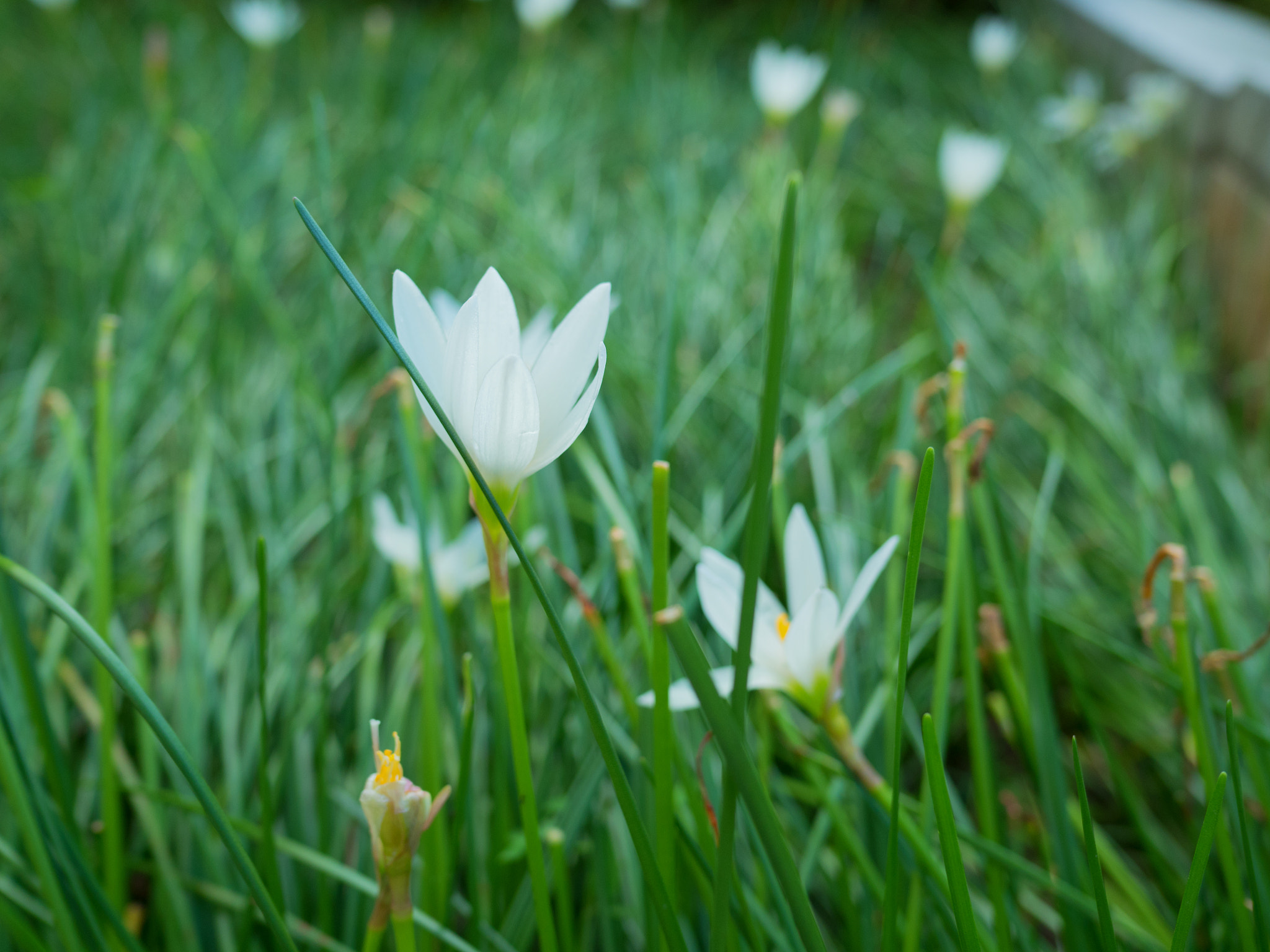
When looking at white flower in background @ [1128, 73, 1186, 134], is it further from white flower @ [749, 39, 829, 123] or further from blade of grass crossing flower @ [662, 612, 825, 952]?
blade of grass crossing flower @ [662, 612, 825, 952]

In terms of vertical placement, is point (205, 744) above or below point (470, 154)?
below

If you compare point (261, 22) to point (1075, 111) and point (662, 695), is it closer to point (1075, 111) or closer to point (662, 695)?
point (1075, 111)

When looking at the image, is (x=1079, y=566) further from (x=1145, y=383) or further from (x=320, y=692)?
(x=320, y=692)

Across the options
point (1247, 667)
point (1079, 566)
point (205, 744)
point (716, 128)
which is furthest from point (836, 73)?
point (205, 744)

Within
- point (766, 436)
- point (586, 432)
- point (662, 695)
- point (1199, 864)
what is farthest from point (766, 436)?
point (586, 432)

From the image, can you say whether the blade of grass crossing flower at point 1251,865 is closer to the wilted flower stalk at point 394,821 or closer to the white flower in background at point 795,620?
the white flower in background at point 795,620

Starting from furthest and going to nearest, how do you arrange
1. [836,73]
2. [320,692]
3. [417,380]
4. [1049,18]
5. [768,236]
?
[1049,18] → [836,73] → [768,236] → [320,692] → [417,380]

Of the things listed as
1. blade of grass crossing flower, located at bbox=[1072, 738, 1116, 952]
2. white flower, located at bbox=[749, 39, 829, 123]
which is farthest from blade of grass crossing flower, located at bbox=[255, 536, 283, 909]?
white flower, located at bbox=[749, 39, 829, 123]

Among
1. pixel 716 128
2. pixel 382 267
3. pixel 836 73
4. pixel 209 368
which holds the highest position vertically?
pixel 836 73
